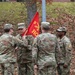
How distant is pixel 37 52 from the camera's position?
10.0m

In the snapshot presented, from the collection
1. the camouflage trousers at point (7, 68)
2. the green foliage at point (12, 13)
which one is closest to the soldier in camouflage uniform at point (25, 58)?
the camouflage trousers at point (7, 68)

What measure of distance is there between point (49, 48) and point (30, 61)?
1.99 meters

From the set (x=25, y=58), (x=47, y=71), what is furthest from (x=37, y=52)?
(x=25, y=58)

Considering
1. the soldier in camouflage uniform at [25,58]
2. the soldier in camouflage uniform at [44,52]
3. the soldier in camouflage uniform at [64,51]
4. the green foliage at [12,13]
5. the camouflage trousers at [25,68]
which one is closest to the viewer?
the soldier in camouflage uniform at [44,52]

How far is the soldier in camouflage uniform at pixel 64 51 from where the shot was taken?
11281mm

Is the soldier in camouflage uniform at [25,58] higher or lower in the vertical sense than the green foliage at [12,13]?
higher

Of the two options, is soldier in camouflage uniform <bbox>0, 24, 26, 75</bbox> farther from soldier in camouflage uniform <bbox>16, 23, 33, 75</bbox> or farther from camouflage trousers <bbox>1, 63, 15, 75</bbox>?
soldier in camouflage uniform <bbox>16, 23, 33, 75</bbox>

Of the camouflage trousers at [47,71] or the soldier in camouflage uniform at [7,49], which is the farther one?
the soldier in camouflage uniform at [7,49]

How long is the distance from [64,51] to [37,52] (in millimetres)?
1621

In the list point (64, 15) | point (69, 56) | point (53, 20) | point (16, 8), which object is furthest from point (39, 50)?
point (16, 8)

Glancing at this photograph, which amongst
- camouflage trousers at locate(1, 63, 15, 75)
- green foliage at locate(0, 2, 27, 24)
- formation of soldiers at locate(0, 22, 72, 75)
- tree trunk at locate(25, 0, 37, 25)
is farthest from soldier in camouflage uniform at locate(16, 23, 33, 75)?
green foliage at locate(0, 2, 27, 24)

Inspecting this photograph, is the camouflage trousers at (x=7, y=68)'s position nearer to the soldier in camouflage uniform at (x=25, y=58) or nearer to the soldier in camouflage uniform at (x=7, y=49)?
the soldier in camouflage uniform at (x=7, y=49)

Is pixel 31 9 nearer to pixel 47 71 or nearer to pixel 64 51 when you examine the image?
pixel 64 51

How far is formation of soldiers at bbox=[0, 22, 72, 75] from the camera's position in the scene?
1005 centimetres
